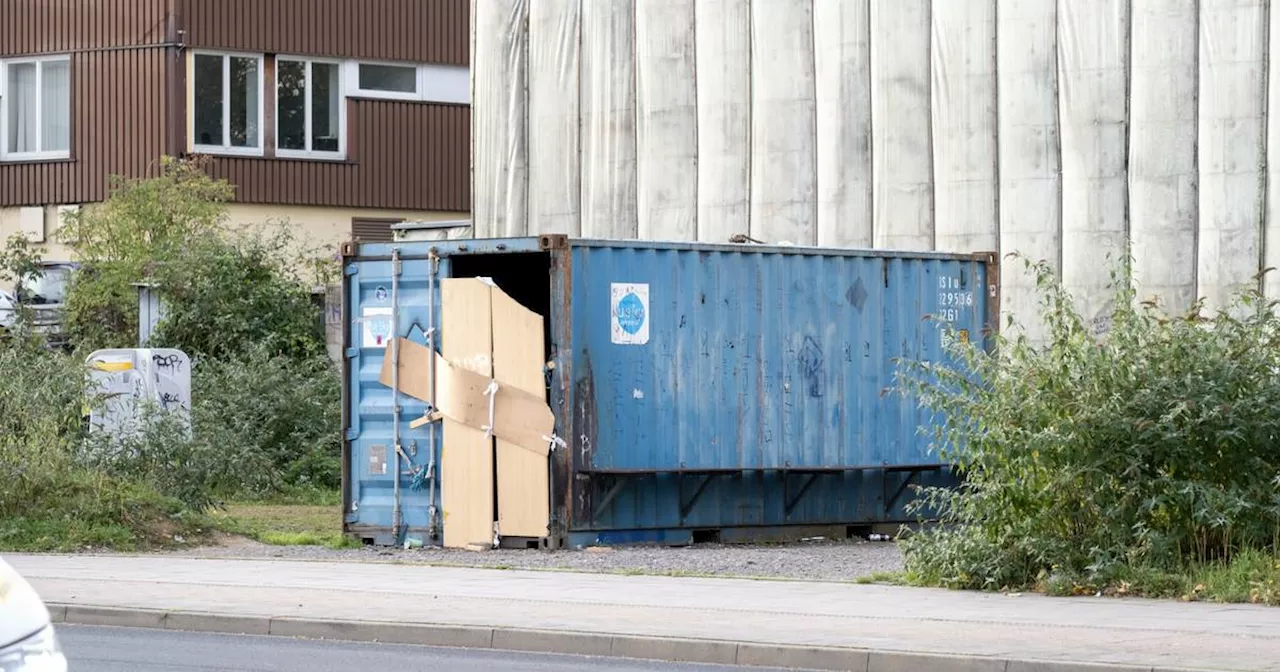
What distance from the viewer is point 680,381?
19.0 m

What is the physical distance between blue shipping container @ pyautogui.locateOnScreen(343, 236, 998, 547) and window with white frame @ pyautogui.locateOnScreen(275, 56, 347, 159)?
19385 millimetres

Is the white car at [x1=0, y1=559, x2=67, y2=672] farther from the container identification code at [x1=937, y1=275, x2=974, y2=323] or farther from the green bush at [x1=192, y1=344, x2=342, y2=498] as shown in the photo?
the green bush at [x1=192, y1=344, x2=342, y2=498]

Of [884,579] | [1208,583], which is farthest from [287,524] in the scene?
[1208,583]

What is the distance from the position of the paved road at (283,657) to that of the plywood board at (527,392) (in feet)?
17.8

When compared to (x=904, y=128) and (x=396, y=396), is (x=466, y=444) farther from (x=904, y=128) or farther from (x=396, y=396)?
(x=904, y=128)

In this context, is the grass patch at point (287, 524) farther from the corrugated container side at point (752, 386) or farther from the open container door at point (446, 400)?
the corrugated container side at point (752, 386)

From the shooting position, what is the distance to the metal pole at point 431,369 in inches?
742

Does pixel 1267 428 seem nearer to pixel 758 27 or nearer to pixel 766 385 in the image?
pixel 766 385

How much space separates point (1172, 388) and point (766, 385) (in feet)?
18.8

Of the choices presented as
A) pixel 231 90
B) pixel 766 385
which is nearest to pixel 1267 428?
pixel 766 385

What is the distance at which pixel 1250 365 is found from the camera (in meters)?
14.6

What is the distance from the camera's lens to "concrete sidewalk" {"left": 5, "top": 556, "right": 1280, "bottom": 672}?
37.3ft

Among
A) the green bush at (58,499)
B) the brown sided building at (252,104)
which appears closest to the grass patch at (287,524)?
the green bush at (58,499)

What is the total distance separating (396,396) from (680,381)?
100 inches
